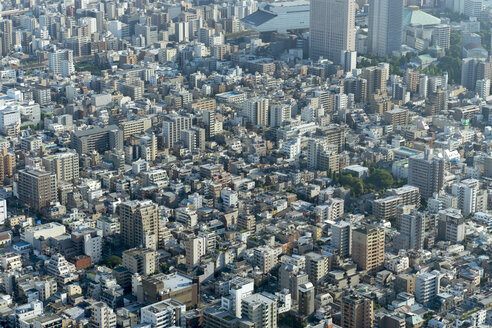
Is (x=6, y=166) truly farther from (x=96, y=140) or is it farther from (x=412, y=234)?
(x=412, y=234)

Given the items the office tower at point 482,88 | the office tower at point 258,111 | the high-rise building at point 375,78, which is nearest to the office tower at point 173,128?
the office tower at point 258,111

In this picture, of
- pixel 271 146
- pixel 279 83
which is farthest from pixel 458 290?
pixel 279 83

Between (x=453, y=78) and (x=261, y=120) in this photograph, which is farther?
(x=453, y=78)

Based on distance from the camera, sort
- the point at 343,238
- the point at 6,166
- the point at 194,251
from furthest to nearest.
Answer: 1. the point at 6,166
2. the point at 343,238
3. the point at 194,251

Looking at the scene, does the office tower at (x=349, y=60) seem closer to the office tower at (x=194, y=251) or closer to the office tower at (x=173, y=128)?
the office tower at (x=173, y=128)

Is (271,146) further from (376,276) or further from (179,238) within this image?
(376,276)

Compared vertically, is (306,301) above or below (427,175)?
below

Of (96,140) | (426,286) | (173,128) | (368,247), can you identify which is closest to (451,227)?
(368,247)
